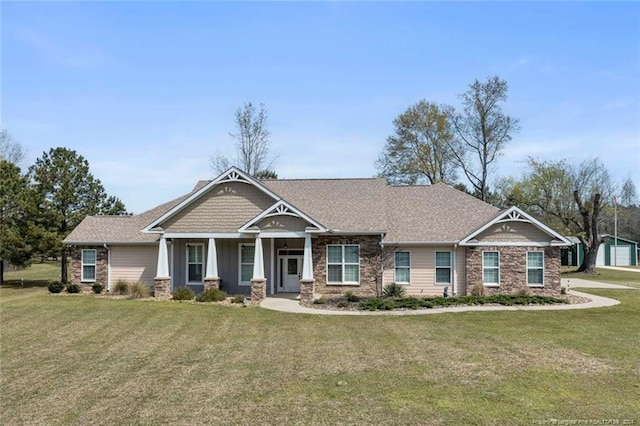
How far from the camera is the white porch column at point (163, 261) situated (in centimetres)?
2245

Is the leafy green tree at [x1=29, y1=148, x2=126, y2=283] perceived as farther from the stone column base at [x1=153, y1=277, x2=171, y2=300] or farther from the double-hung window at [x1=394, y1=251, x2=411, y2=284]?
the double-hung window at [x1=394, y1=251, x2=411, y2=284]

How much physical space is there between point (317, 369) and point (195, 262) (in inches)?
617

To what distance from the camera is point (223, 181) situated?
23.2 meters

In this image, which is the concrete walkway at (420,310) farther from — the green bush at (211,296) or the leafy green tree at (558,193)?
the leafy green tree at (558,193)

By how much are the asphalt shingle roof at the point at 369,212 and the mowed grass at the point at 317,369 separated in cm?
713

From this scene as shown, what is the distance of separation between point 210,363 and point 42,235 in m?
22.2

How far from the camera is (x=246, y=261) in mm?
23969

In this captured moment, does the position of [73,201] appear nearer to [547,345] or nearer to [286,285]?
[286,285]

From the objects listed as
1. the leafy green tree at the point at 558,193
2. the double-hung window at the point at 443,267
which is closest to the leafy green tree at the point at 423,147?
the leafy green tree at the point at 558,193

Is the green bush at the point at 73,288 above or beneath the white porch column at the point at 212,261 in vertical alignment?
beneath

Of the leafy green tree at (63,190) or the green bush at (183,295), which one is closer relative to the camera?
the green bush at (183,295)

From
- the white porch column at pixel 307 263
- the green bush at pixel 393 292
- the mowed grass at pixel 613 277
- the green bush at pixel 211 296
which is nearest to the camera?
the white porch column at pixel 307 263

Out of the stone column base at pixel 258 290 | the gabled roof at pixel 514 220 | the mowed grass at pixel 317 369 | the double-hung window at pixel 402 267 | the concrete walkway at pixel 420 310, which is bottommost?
the concrete walkway at pixel 420 310

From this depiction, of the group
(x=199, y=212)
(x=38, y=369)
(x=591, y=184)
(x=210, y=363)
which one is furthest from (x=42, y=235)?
(x=591, y=184)
